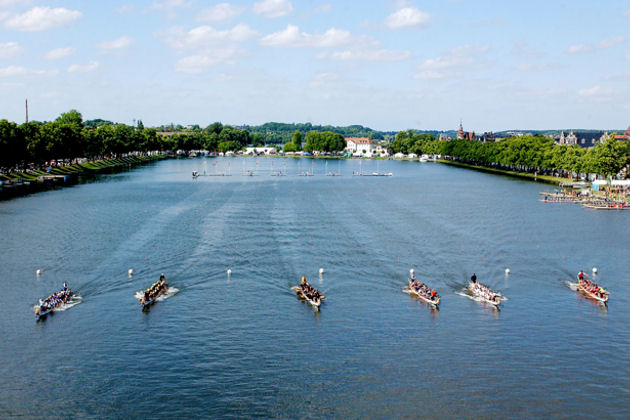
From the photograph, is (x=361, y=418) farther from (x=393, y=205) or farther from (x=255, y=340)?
(x=393, y=205)

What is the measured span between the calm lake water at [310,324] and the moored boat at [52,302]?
105cm

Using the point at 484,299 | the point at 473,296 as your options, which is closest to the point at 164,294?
the point at 473,296

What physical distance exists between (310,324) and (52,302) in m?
24.0

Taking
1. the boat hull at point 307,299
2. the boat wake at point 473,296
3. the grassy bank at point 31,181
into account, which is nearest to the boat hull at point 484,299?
the boat wake at point 473,296

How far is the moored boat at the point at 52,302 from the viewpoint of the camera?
167 feet

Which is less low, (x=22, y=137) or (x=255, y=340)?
(x=22, y=137)

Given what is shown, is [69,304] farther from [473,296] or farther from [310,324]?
[473,296]

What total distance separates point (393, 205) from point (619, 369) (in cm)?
8551

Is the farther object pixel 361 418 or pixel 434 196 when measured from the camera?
pixel 434 196

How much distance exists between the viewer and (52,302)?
172 feet

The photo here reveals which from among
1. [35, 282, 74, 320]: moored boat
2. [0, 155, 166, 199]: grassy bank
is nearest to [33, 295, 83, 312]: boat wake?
[35, 282, 74, 320]: moored boat

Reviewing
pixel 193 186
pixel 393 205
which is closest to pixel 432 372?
pixel 393 205

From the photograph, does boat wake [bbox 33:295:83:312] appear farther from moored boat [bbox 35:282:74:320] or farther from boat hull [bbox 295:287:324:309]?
boat hull [bbox 295:287:324:309]

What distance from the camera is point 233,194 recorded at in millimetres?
147875
